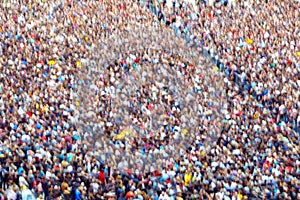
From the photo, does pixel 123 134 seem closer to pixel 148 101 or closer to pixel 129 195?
pixel 148 101

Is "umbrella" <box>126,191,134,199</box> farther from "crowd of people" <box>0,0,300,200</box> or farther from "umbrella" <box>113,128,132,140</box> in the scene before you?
"umbrella" <box>113,128,132,140</box>

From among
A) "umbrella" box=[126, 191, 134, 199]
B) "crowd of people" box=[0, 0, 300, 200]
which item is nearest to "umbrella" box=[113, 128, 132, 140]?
"crowd of people" box=[0, 0, 300, 200]

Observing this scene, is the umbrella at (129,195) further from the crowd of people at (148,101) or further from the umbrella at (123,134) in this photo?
the umbrella at (123,134)

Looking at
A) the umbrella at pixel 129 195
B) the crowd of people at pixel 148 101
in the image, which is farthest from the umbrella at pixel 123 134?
the umbrella at pixel 129 195

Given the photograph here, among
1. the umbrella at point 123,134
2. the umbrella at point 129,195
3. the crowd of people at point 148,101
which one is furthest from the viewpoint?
the umbrella at point 123,134

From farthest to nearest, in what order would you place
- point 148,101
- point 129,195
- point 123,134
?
point 148,101, point 123,134, point 129,195

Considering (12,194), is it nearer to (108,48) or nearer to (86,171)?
(86,171)

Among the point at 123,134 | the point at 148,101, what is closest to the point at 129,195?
the point at 123,134

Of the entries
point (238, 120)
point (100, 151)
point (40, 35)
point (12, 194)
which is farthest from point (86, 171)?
point (40, 35)

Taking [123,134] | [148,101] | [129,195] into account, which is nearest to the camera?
[129,195]

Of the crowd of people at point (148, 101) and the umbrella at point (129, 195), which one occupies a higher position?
the crowd of people at point (148, 101)
